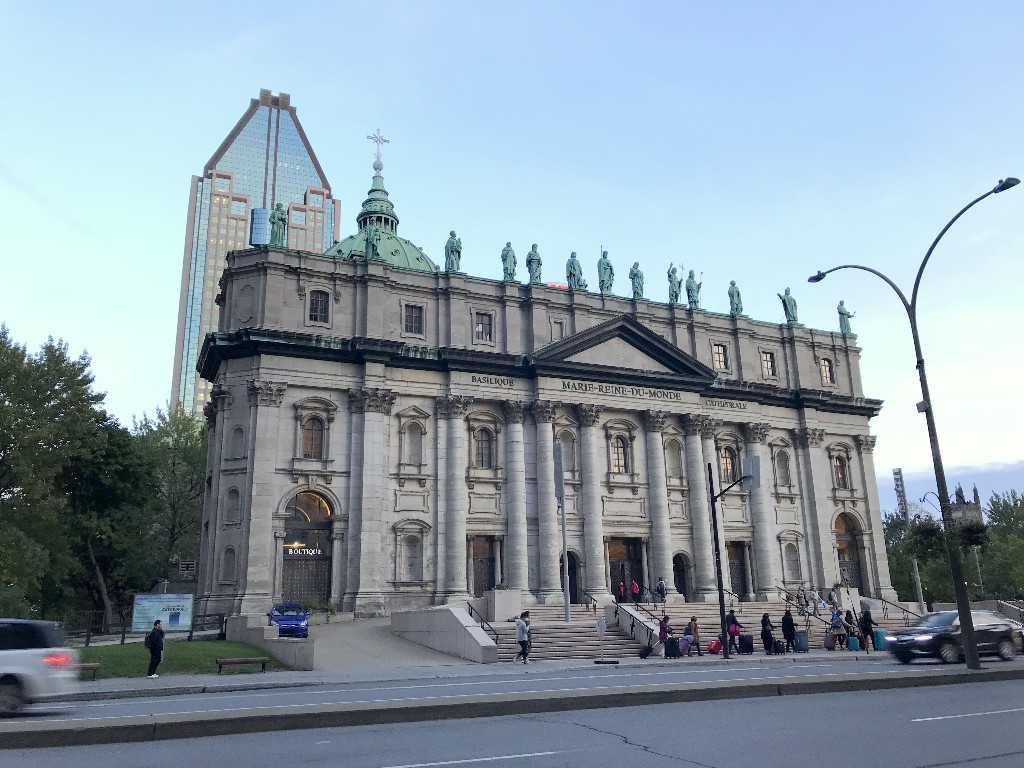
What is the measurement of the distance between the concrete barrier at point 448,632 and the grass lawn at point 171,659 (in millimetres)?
7004

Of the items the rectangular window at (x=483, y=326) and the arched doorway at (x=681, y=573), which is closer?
the rectangular window at (x=483, y=326)

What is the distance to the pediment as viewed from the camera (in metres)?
48.3

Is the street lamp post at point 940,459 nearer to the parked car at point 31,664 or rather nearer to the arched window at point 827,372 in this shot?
the parked car at point 31,664

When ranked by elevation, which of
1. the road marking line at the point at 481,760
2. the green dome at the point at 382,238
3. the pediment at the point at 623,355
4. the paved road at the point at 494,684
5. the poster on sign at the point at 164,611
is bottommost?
the paved road at the point at 494,684

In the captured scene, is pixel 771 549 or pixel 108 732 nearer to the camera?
pixel 108 732

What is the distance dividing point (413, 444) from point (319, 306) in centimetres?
924

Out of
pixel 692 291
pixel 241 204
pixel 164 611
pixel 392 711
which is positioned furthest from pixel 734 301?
pixel 241 204

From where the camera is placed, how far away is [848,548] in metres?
57.4

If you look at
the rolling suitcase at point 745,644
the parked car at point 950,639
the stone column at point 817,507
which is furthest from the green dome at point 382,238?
the parked car at point 950,639

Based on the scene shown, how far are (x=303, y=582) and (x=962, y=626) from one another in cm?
3047

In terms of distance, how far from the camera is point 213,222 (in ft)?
567

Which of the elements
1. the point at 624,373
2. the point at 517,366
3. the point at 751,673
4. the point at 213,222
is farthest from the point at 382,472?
the point at 213,222

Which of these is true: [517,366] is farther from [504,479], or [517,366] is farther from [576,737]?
[576,737]

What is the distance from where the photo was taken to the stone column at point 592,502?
45.9 metres
